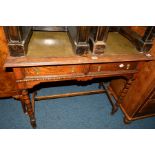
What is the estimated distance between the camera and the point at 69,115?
223cm

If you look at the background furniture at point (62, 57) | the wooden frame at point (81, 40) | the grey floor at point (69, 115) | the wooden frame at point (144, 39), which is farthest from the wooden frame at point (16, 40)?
the grey floor at point (69, 115)

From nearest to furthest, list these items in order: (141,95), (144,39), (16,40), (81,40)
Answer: (16,40) → (81,40) → (144,39) → (141,95)

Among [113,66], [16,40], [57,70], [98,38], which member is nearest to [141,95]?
[113,66]

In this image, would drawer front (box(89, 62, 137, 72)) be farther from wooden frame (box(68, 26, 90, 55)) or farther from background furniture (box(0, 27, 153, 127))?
wooden frame (box(68, 26, 90, 55))

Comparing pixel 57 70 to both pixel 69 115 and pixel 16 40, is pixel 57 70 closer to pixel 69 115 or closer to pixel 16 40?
pixel 16 40

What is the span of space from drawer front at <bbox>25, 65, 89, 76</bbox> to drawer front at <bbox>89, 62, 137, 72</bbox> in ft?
0.29

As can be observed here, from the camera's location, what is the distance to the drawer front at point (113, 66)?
1.46 m

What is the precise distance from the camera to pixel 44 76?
4.58ft

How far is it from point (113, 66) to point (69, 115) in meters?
1.12

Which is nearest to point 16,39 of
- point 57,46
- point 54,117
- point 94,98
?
point 57,46

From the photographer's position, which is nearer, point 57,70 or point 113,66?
point 57,70

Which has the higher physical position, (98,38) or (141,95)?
(98,38)

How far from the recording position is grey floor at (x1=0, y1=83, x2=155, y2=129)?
6.84ft

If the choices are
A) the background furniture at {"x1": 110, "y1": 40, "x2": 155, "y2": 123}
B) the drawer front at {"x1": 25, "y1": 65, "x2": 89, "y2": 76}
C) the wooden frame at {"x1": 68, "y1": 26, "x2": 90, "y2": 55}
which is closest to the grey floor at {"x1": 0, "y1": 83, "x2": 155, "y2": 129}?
the background furniture at {"x1": 110, "y1": 40, "x2": 155, "y2": 123}
